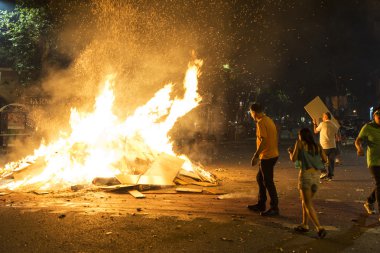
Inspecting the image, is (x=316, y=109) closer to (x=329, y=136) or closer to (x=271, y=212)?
(x=329, y=136)

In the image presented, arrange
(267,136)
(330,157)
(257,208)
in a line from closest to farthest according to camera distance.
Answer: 1. (267,136)
2. (257,208)
3. (330,157)

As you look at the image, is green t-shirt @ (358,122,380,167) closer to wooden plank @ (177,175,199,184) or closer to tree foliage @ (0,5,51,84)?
wooden plank @ (177,175,199,184)

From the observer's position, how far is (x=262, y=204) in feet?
23.9

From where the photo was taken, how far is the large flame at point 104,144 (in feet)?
35.0

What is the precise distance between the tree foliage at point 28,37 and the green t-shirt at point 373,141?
844 inches

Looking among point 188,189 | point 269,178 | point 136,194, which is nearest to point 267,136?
point 269,178

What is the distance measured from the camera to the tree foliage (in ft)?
77.8

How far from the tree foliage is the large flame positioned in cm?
1267

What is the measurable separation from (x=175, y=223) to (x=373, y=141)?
3.66 metres

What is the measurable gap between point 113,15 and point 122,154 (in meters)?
8.14

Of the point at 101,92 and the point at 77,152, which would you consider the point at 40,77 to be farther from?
the point at 77,152

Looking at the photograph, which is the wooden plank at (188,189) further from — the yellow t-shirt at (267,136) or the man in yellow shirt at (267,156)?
the yellow t-shirt at (267,136)

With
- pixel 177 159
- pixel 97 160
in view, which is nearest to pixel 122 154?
pixel 97 160

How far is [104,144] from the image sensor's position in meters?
11.6
